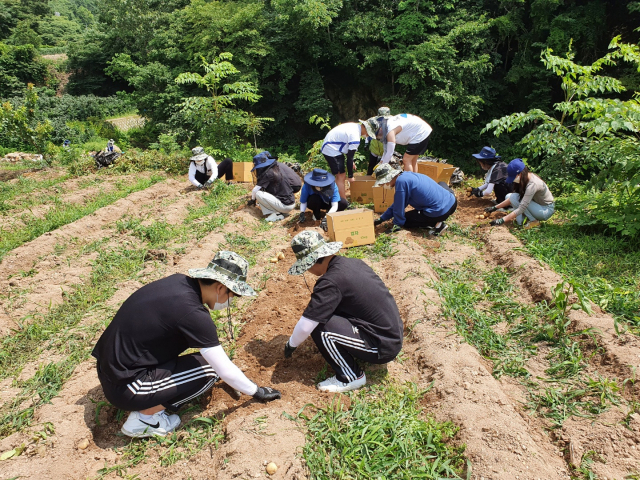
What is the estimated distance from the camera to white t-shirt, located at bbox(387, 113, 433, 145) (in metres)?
6.61

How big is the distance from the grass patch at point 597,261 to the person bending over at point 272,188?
369cm

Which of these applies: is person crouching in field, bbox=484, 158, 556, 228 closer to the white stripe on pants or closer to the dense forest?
the dense forest

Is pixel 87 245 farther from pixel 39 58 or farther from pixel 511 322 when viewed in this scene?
pixel 39 58

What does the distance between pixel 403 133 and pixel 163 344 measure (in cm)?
536

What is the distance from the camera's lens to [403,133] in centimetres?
670

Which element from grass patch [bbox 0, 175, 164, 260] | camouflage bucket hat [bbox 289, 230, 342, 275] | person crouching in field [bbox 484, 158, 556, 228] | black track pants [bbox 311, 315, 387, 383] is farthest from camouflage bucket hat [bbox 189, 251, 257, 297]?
grass patch [bbox 0, 175, 164, 260]

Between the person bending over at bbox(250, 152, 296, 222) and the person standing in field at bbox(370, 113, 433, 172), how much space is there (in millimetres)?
1763

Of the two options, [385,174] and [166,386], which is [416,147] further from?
[166,386]

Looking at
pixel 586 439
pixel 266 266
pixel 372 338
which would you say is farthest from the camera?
pixel 266 266

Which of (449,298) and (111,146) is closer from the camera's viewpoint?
(449,298)

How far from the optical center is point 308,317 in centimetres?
287

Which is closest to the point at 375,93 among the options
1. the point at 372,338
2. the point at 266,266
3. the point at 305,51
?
the point at 305,51

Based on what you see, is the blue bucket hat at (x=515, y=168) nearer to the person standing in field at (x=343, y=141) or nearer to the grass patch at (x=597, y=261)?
the grass patch at (x=597, y=261)

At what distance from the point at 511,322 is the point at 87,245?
5.89 meters
